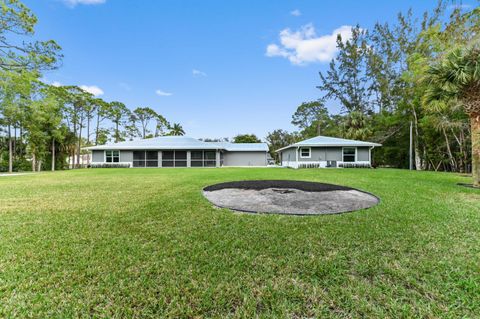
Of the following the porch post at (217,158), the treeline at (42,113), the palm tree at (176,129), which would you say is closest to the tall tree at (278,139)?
the palm tree at (176,129)

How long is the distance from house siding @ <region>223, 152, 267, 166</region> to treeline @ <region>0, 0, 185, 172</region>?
58.9ft

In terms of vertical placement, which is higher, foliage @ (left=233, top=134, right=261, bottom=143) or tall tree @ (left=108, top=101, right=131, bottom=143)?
tall tree @ (left=108, top=101, right=131, bottom=143)

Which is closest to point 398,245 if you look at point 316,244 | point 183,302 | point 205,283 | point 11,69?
point 316,244

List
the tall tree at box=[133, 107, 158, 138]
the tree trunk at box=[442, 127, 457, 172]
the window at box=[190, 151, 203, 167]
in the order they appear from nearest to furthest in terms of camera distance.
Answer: the tree trunk at box=[442, 127, 457, 172] → the window at box=[190, 151, 203, 167] → the tall tree at box=[133, 107, 158, 138]

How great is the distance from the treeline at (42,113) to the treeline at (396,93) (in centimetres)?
1753

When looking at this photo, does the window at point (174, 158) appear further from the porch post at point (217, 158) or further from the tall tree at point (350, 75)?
the tall tree at point (350, 75)

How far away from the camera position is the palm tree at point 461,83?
7.14 metres

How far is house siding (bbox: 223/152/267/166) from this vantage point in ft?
89.6

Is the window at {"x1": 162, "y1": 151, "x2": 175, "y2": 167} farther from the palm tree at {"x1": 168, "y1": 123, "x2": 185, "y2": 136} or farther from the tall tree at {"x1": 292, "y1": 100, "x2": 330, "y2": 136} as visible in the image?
the tall tree at {"x1": 292, "y1": 100, "x2": 330, "y2": 136}

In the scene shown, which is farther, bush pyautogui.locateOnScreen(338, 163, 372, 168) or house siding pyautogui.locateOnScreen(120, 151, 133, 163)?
house siding pyautogui.locateOnScreen(120, 151, 133, 163)

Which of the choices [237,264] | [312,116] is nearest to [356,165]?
[312,116]

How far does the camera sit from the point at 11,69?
9953mm

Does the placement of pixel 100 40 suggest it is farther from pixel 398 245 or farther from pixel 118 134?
pixel 118 134

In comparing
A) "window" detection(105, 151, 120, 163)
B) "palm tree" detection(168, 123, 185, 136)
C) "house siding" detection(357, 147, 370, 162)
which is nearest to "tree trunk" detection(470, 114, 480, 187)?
"house siding" detection(357, 147, 370, 162)
